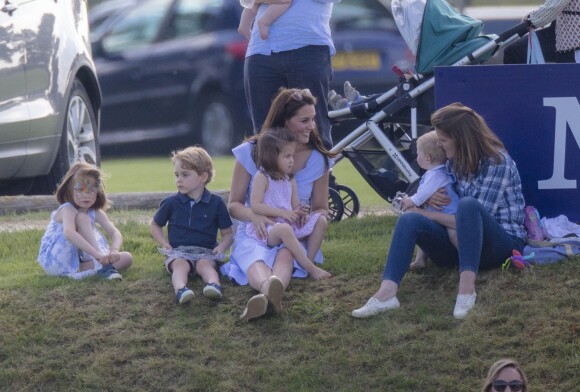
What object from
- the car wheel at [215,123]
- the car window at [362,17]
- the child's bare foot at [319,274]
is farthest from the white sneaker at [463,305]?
the car wheel at [215,123]

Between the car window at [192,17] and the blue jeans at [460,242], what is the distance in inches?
425

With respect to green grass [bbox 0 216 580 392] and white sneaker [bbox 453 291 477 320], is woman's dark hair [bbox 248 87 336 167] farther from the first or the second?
white sneaker [bbox 453 291 477 320]

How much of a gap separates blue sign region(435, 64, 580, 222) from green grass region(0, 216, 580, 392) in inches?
24.8

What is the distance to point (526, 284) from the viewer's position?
295 inches

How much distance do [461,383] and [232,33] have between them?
11.8 meters

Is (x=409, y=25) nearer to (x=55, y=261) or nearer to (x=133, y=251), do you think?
(x=133, y=251)

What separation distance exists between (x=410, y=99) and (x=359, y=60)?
842cm

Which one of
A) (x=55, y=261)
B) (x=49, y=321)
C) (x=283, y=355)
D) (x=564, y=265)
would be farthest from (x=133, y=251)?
(x=564, y=265)

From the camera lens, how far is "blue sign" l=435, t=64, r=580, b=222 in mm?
8281

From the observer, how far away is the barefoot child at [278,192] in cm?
807

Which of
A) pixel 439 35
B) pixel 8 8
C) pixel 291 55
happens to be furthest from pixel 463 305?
pixel 8 8

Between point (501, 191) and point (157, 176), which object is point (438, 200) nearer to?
point (501, 191)

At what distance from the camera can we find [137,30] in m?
18.5

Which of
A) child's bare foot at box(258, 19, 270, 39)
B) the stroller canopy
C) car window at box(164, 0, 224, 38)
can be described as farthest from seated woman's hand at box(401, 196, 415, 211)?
car window at box(164, 0, 224, 38)
